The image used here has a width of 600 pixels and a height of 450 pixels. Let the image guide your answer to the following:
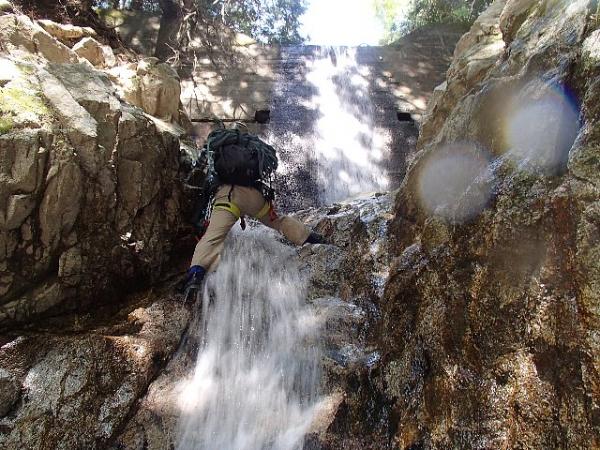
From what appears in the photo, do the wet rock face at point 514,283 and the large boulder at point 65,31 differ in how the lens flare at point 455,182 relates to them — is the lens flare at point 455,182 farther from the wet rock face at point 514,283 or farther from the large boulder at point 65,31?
the large boulder at point 65,31

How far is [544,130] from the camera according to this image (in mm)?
2803

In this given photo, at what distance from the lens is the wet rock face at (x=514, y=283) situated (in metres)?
2.11

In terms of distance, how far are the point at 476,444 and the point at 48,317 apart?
132 inches

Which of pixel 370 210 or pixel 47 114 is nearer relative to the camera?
pixel 47 114

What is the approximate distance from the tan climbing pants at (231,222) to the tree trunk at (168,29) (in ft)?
18.4

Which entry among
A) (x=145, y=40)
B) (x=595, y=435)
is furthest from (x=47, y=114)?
(x=145, y=40)

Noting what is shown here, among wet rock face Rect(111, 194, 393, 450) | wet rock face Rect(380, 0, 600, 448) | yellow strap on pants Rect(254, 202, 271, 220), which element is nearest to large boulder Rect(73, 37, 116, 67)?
yellow strap on pants Rect(254, 202, 271, 220)

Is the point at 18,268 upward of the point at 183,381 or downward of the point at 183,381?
upward

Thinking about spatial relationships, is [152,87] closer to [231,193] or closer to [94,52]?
[94,52]

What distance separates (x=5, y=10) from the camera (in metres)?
5.68

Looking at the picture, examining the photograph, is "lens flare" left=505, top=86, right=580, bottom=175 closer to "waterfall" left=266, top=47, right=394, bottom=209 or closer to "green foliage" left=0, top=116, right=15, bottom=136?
"green foliage" left=0, top=116, right=15, bottom=136

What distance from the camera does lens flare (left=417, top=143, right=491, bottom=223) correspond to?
3.17 metres

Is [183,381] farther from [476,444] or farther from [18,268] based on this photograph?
[476,444]

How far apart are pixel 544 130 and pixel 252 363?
9.05ft
